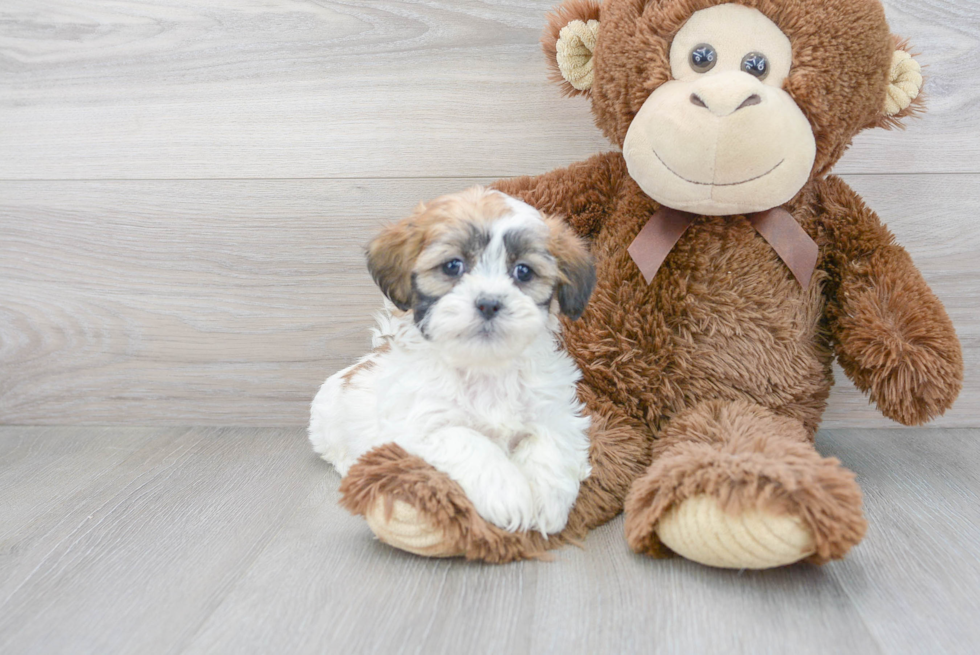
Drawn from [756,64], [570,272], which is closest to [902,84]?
[756,64]

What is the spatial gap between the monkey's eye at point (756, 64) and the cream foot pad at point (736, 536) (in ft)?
2.28

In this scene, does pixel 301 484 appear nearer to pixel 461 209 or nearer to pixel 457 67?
pixel 461 209

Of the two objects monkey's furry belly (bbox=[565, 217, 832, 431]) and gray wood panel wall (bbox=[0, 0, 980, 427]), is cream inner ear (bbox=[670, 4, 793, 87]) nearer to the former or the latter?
monkey's furry belly (bbox=[565, 217, 832, 431])

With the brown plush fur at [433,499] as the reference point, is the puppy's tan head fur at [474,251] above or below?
above

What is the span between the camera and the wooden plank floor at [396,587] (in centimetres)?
100

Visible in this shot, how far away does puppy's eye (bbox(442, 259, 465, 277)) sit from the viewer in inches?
47.1

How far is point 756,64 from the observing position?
4.25 feet

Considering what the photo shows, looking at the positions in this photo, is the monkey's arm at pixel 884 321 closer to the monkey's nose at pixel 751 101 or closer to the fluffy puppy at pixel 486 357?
the monkey's nose at pixel 751 101

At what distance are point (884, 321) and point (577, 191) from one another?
0.59m

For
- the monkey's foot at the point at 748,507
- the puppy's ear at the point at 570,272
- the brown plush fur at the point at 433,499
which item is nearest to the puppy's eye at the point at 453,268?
the puppy's ear at the point at 570,272

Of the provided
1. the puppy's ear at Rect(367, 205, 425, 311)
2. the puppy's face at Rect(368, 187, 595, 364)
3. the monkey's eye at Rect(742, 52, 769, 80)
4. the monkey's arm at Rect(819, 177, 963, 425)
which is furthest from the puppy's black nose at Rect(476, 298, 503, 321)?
the monkey's arm at Rect(819, 177, 963, 425)

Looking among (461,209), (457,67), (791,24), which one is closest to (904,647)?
(461,209)

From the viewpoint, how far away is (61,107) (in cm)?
184

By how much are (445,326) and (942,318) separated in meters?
0.88
